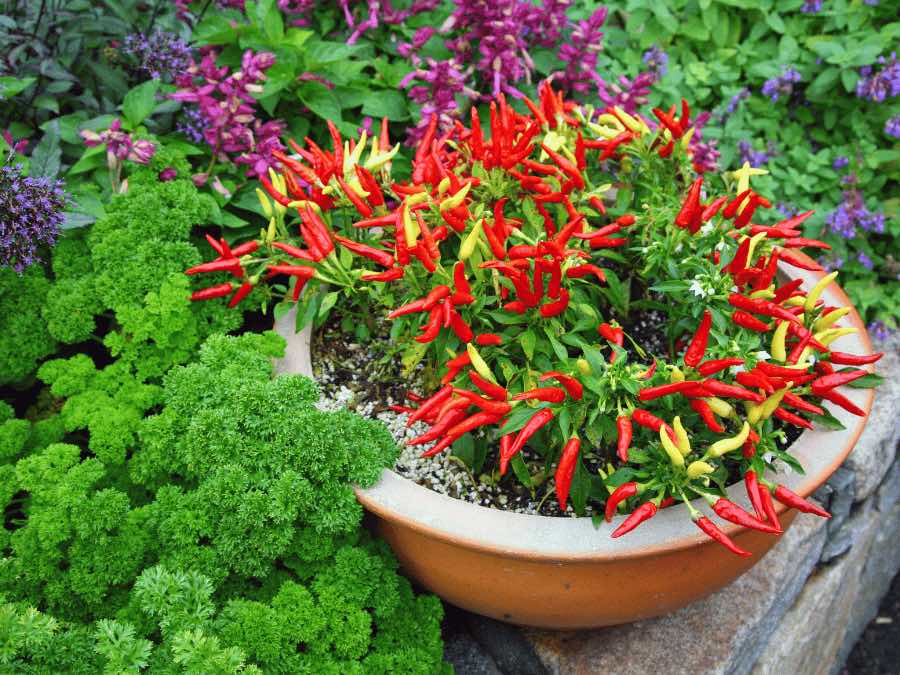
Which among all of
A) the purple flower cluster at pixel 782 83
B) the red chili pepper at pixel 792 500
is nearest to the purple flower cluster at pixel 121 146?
the red chili pepper at pixel 792 500

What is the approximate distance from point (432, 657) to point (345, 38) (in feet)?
5.97

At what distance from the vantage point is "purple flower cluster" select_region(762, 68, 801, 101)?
261 centimetres

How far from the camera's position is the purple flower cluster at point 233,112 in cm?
204

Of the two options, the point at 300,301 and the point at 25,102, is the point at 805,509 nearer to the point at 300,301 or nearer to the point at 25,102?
the point at 300,301

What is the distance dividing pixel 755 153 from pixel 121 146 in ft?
6.18

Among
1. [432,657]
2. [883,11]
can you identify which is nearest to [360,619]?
[432,657]

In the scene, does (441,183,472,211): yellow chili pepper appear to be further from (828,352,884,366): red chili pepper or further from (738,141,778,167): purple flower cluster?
(738,141,778,167): purple flower cluster

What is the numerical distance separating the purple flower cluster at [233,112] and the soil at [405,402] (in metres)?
0.48

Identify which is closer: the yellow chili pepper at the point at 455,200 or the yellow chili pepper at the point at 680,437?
the yellow chili pepper at the point at 680,437

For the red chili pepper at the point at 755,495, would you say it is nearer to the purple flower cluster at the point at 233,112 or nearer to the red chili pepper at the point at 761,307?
the red chili pepper at the point at 761,307

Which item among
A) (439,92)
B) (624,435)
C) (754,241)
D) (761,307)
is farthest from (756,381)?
(439,92)

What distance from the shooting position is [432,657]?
5.62ft

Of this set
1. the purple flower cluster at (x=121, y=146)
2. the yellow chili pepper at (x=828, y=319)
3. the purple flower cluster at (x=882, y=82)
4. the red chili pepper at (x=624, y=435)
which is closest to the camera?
the red chili pepper at (x=624, y=435)

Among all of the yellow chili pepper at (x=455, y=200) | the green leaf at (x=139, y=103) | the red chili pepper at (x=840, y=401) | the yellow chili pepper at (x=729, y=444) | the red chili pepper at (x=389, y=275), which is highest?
the yellow chili pepper at (x=455, y=200)
